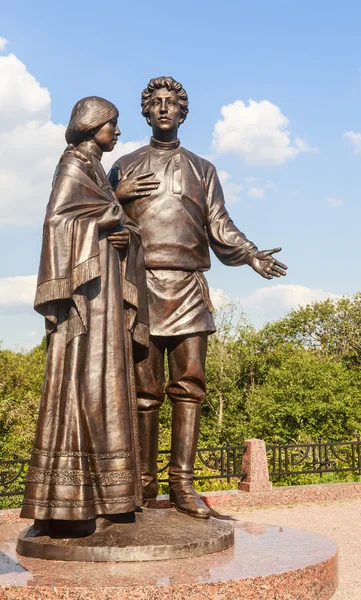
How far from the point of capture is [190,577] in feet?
13.2

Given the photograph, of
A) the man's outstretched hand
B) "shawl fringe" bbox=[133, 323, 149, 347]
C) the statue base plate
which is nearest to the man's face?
the man's outstretched hand

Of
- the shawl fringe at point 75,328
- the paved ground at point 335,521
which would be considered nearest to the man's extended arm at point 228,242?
the shawl fringe at point 75,328

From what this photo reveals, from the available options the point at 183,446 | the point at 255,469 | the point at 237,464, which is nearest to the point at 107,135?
the point at 183,446

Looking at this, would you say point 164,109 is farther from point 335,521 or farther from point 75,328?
point 335,521

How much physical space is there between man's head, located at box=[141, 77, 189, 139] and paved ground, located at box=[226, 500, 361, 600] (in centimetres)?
391

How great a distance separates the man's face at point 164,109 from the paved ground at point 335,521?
3.93 metres

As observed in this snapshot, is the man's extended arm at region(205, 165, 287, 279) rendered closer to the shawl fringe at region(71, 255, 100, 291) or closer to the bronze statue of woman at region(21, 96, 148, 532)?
the bronze statue of woman at region(21, 96, 148, 532)

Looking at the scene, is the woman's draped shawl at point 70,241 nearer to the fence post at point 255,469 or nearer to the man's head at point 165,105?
the man's head at point 165,105

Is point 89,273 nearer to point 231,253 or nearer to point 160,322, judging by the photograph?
point 160,322

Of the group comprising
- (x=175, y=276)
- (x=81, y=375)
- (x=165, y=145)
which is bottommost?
(x=81, y=375)

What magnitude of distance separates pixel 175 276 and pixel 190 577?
7.09 feet

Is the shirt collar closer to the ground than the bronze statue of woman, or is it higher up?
higher up

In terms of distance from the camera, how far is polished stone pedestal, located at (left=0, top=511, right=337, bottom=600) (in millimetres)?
3848

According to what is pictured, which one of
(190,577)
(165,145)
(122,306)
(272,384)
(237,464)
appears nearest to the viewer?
(190,577)
